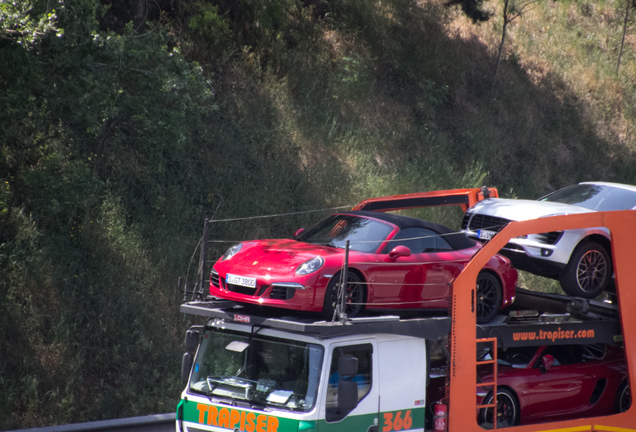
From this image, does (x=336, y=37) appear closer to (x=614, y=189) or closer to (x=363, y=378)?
(x=614, y=189)

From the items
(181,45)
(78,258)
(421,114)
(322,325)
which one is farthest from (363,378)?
(421,114)

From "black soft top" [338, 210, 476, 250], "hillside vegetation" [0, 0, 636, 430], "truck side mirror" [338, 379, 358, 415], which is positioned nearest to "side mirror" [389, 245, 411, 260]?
"black soft top" [338, 210, 476, 250]

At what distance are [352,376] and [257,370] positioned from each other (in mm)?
892

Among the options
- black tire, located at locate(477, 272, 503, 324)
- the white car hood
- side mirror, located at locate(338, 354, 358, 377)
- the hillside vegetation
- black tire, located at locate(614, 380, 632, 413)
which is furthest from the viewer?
the hillside vegetation

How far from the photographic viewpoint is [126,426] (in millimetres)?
7684

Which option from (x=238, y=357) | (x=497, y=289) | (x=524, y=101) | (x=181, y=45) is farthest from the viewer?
(x=524, y=101)

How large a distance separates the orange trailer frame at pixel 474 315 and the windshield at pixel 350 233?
3.89 ft

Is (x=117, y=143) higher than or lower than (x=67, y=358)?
higher

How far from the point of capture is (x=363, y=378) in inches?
211

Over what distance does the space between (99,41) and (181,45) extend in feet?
22.2

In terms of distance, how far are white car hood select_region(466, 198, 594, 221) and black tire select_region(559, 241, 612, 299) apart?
1.90ft

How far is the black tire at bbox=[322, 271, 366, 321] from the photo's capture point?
19.9 ft

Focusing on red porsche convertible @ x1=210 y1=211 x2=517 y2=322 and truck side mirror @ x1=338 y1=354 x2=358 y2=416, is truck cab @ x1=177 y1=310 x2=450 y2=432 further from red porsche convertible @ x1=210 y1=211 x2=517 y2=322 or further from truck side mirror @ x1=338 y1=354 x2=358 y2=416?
red porsche convertible @ x1=210 y1=211 x2=517 y2=322

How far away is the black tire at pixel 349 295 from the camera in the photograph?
19.9 feet
